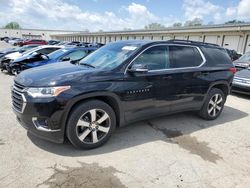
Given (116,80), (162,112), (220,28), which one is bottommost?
(162,112)

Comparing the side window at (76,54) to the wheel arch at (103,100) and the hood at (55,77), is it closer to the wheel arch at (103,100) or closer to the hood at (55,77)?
the hood at (55,77)

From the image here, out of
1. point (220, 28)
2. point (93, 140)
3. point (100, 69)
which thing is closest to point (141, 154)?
point (93, 140)

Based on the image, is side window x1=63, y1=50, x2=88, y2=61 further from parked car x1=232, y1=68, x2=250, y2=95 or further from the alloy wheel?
parked car x1=232, y1=68, x2=250, y2=95

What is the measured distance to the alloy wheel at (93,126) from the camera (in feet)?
11.5

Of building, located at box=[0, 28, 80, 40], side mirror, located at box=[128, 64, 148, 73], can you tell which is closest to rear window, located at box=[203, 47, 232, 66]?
side mirror, located at box=[128, 64, 148, 73]

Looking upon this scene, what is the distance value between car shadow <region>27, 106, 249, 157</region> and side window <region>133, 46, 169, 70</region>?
4.28 feet

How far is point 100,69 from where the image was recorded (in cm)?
373

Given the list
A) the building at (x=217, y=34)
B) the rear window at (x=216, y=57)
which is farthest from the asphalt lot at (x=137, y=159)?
the building at (x=217, y=34)

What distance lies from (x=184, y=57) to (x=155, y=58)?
31.0 inches

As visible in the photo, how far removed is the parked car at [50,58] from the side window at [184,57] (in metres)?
4.49

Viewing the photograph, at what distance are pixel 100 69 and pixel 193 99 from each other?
7.38ft

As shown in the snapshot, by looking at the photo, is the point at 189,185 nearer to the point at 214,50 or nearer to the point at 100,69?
the point at 100,69

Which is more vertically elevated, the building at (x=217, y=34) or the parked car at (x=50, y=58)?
the building at (x=217, y=34)

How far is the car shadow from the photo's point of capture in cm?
365
